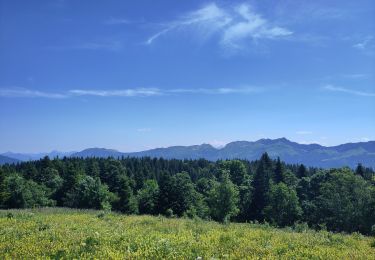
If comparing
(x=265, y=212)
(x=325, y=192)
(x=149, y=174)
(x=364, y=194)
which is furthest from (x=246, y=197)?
(x=149, y=174)

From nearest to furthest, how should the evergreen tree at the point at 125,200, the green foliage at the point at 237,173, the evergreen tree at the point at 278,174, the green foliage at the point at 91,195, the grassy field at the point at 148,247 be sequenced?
the grassy field at the point at 148,247 → the green foliage at the point at 91,195 → the evergreen tree at the point at 125,200 → the evergreen tree at the point at 278,174 → the green foliage at the point at 237,173

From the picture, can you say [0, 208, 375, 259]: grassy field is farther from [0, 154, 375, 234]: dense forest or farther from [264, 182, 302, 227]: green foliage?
[264, 182, 302, 227]: green foliage

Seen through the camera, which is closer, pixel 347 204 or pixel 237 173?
pixel 347 204

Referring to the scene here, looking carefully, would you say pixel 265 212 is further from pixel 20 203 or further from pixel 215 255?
pixel 215 255

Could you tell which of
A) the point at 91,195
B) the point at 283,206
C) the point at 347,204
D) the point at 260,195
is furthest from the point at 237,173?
the point at 91,195

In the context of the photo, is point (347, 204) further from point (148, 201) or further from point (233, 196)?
point (148, 201)

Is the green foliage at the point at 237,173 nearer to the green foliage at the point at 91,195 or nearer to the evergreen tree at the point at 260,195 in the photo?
the evergreen tree at the point at 260,195

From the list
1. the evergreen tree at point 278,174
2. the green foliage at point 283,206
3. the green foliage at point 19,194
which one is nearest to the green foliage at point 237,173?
the evergreen tree at point 278,174

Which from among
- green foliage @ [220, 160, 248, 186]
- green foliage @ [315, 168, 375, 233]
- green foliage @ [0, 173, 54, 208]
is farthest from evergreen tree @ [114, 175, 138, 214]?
green foliage @ [315, 168, 375, 233]

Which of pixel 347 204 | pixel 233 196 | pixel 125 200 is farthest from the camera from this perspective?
pixel 125 200

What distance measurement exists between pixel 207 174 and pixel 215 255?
409 feet

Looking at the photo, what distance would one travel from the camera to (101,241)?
12.3 metres

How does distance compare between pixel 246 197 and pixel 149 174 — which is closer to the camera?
pixel 246 197

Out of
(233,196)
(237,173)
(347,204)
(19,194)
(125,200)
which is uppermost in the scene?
(237,173)
